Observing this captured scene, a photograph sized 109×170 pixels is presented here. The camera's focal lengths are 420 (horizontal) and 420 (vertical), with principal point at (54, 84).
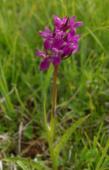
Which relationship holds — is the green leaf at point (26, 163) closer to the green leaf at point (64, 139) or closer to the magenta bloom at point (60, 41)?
the green leaf at point (64, 139)

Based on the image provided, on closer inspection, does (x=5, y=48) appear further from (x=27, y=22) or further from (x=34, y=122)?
(x=34, y=122)

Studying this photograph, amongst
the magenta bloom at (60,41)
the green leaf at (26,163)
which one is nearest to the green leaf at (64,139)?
the green leaf at (26,163)

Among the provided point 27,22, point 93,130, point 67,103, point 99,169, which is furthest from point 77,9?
point 99,169

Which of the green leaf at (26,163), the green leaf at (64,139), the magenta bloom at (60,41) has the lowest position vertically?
the green leaf at (26,163)

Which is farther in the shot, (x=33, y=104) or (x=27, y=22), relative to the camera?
(x=27, y=22)

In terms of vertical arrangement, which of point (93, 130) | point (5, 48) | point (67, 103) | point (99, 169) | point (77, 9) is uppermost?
point (77, 9)

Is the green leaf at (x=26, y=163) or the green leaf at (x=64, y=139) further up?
the green leaf at (x=64, y=139)

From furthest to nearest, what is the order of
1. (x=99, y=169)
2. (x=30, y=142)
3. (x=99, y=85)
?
(x=99, y=85) → (x=30, y=142) → (x=99, y=169)

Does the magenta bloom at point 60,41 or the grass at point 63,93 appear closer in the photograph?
the magenta bloom at point 60,41

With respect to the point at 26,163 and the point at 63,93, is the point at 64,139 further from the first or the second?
the point at 63,93
